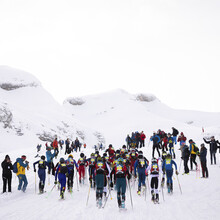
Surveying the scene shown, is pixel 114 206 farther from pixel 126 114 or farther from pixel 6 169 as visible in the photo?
pixel 126 114

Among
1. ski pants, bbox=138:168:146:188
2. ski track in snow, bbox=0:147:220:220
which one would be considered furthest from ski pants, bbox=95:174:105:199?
ski pants, bbox=138:168:146:188

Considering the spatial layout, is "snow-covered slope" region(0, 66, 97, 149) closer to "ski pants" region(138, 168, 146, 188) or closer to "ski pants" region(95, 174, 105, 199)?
"ski pants" region(138, 168, 146, 188)

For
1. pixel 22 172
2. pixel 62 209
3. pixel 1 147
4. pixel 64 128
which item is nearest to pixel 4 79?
pixel 64 128

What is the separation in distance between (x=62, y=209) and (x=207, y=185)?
7752mm

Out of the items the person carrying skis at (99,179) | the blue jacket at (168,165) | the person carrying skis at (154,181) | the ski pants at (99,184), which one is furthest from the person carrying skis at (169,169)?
the ski pants at (99,184)

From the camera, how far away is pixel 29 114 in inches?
1870

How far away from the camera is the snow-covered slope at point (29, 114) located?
126ft

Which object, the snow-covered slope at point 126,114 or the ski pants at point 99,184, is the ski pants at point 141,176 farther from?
the snow-covered slope at point 126,114

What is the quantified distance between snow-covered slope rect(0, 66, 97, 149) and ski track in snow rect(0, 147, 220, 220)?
24702 millimetres

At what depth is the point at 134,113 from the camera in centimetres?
8531

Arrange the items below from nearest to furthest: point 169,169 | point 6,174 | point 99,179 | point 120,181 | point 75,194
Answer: point 120,181 → point 99,179 → point 169,169 → point 75,194 → point 6,174

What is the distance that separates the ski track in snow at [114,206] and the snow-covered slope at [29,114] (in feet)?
81.0

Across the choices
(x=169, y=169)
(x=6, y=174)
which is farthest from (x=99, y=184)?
(x=6, y=174)

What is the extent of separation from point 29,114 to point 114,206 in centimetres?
4329
